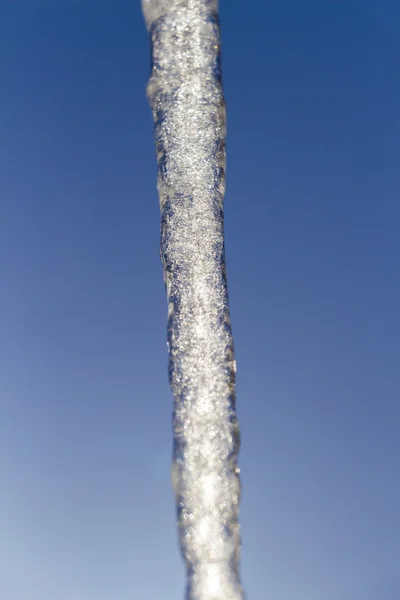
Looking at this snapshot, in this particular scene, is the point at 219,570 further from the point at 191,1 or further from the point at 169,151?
the point at 191,1

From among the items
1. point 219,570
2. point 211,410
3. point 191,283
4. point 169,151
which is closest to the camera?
point 219,570

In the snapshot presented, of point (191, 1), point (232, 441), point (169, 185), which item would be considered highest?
point (191, 1)

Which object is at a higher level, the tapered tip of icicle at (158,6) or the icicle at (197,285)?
the tapered tip of icicle at (158,6)

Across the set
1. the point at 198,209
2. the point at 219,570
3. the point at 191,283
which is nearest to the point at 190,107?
the point at 198,209

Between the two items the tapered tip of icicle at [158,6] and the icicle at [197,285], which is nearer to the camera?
the icicle at [197,285]

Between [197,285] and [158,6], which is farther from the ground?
[158,6]

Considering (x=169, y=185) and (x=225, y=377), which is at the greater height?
(x=169, y=185)

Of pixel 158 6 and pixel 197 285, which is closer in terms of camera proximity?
pixel 197 285
